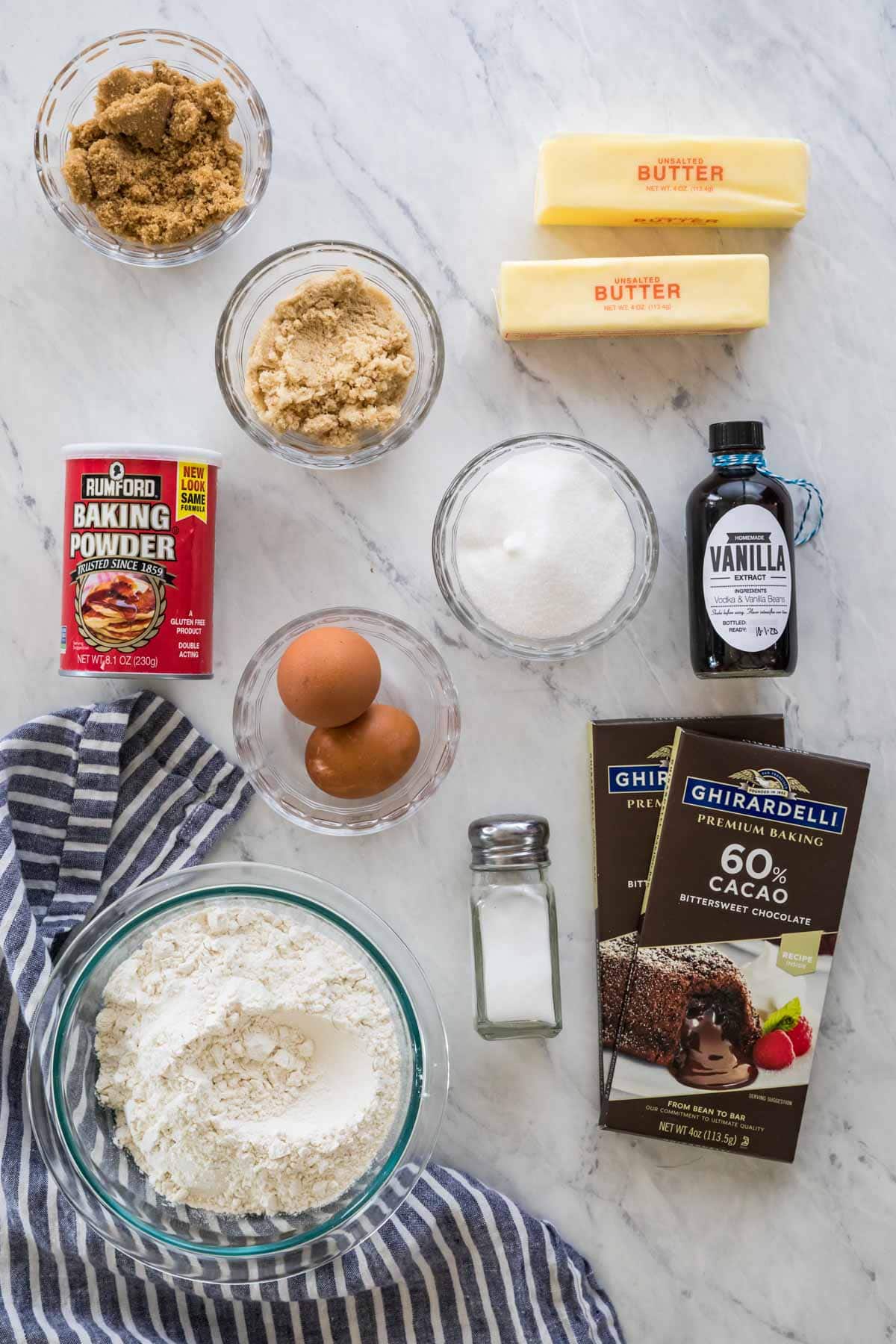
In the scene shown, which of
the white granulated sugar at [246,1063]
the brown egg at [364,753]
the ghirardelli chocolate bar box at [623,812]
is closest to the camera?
the white granulated sugar at [246,1063]

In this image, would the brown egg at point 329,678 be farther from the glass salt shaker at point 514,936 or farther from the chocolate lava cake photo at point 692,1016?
the chocolate lava cake photo at point 692,1016

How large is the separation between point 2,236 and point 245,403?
36 centimetres

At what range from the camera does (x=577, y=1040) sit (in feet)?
4.02

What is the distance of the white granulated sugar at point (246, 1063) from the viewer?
3.26 feet

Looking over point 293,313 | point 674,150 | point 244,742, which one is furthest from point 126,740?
point 674,150

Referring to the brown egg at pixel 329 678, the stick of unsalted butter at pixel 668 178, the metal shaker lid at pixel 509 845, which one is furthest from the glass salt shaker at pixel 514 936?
the stick of unsalted butter at pixel 668 178

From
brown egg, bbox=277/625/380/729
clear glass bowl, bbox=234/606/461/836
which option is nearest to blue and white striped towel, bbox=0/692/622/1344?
clear glass bowl, bbox=234/606/461/836

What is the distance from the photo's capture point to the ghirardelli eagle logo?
120cm

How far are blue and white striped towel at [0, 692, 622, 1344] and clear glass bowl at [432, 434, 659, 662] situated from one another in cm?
33

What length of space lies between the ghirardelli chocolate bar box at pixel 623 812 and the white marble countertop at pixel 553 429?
3cm

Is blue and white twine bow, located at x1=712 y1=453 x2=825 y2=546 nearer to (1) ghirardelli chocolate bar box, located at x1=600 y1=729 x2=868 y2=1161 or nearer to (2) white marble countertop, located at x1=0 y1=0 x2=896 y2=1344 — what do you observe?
(2) white marble countertop, located at x1=0 y1=0 x2=896 y2=1344

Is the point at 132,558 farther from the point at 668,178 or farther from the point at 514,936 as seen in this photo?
the point at 668,178

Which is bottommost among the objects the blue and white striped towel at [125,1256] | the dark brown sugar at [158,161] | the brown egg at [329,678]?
the blue and white striped towel at [125,1256]

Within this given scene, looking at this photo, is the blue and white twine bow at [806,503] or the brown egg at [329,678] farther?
the blue and white twine bow at [806,503]
